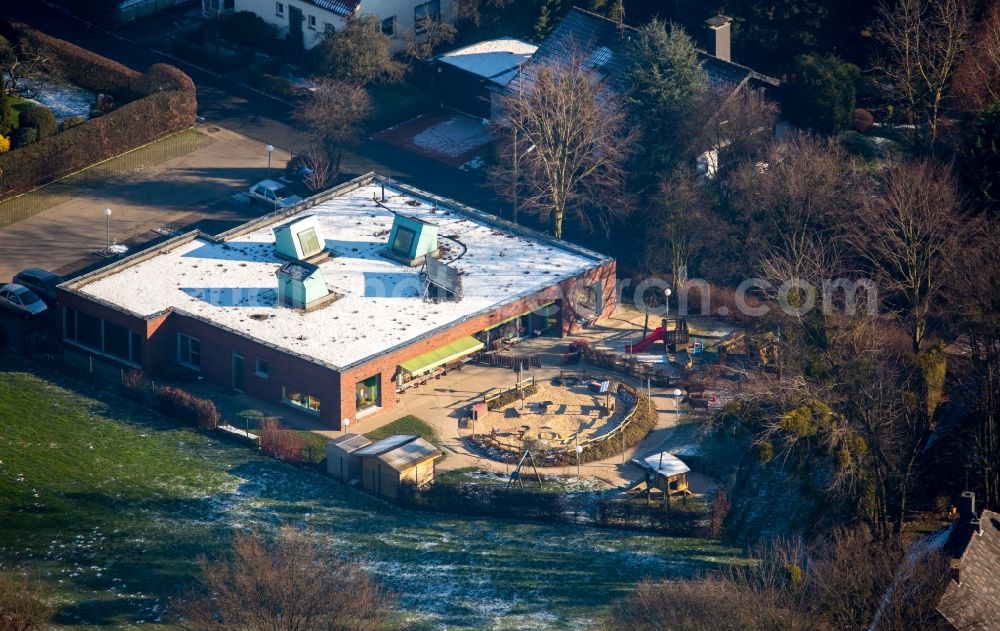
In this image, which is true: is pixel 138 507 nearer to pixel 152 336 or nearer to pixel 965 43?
pixel 152 336

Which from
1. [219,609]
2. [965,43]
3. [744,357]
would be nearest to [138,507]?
[219,609]

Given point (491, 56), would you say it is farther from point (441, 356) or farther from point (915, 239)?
point (915, 239)

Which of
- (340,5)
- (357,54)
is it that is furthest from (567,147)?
(340,5)

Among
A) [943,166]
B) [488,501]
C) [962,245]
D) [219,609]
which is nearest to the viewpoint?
[219,609]

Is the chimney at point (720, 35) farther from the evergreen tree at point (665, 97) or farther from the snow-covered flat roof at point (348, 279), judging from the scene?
the snow-covered flat roof at point (348, 279)

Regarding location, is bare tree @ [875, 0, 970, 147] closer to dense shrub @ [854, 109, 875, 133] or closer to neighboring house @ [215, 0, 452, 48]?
dense shrub @ [854, 109, 875, 133]

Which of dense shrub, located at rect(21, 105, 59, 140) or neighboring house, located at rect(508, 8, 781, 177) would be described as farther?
dense shrub, located at rect(21, 105, 59, 140)

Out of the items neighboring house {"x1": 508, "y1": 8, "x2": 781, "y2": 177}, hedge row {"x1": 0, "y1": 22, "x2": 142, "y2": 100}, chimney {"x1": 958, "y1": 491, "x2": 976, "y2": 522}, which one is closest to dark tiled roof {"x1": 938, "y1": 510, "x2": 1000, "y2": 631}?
chimney {"x1": 958, "y1": 491, "x2": 976, "y2": 522}
